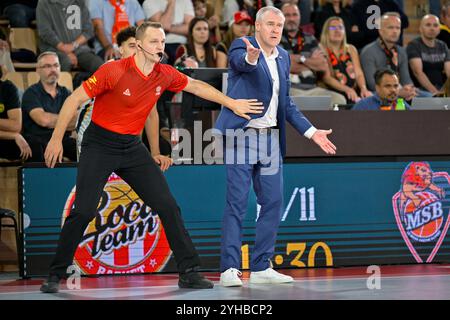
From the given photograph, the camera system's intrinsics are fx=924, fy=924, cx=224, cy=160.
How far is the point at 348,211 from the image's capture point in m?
7.98

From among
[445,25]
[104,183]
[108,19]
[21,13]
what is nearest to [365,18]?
[445,25]

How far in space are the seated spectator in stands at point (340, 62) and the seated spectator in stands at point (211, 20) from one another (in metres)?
1.31

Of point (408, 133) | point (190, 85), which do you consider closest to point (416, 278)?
point (408, 133)

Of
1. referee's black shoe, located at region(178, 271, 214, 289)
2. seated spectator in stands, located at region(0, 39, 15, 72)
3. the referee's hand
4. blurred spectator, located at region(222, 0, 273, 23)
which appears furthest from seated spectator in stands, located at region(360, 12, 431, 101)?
referee's black shoe, located at region(178, 271, 214, 289)

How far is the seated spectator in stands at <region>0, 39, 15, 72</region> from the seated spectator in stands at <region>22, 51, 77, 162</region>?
685mm

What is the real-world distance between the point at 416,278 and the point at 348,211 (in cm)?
108

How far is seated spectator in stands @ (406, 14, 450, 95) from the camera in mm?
11741

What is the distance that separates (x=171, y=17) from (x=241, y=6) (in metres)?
1.15

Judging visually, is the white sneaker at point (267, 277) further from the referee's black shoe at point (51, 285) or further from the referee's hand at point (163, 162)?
the referee's black shoe at point (51, 285)

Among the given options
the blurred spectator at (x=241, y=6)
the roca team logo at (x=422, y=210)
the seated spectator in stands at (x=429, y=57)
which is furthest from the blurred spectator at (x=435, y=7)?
the roca team logo at (x=422, y=210)

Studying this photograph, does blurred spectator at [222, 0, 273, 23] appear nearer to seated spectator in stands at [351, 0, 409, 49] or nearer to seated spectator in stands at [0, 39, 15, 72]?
seated spectator in stands at [351, 0, 409, 49]

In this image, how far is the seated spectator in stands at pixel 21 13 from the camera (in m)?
10.8

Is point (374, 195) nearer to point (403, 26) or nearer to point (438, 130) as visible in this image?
point (438, 130)

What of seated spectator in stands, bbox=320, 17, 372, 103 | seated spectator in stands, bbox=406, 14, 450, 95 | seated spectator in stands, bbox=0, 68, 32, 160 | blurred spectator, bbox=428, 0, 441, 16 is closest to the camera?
seated spectator in stands, bbox=0, 68, 32, 160
